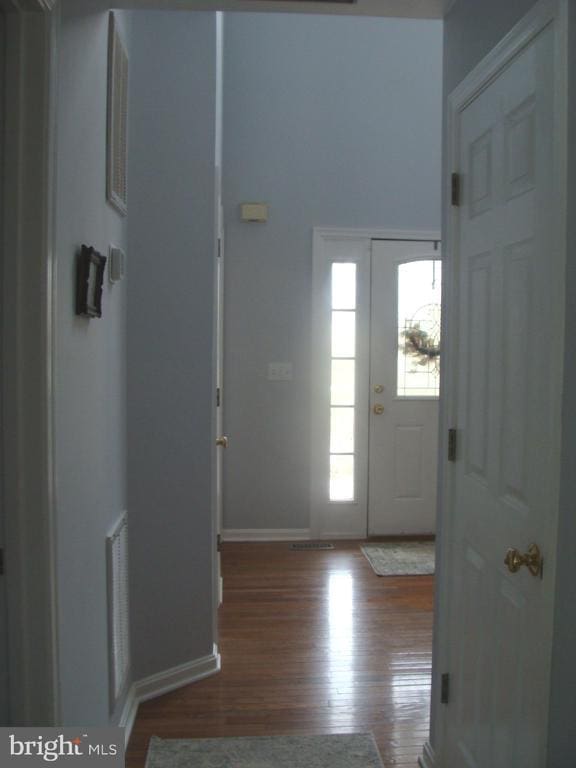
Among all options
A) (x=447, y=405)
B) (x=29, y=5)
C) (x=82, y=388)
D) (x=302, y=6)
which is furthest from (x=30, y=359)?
(x=302, y=6)

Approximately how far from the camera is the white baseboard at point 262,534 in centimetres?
468

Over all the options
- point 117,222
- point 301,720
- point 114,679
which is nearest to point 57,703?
point 114,679

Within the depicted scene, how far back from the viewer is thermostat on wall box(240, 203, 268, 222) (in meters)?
4.53

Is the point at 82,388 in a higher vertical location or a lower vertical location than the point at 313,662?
higher

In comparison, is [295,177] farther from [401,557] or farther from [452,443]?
[452,443]

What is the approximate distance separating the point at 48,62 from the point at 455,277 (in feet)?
4.26

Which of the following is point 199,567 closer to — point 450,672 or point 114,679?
point 114,679

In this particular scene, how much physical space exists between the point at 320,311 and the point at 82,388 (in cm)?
302

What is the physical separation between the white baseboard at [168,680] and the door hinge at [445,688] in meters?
1.13

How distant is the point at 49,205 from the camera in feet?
4.62

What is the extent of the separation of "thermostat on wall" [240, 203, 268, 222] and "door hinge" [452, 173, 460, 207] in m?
2.67

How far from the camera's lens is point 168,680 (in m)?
2.70

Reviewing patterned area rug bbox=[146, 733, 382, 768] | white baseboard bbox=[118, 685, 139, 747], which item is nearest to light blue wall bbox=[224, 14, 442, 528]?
white baseboard bbox=[118, 685, 139, 747]

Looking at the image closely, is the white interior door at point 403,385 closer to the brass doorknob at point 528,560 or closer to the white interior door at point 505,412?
the white interior door at point 505,412
